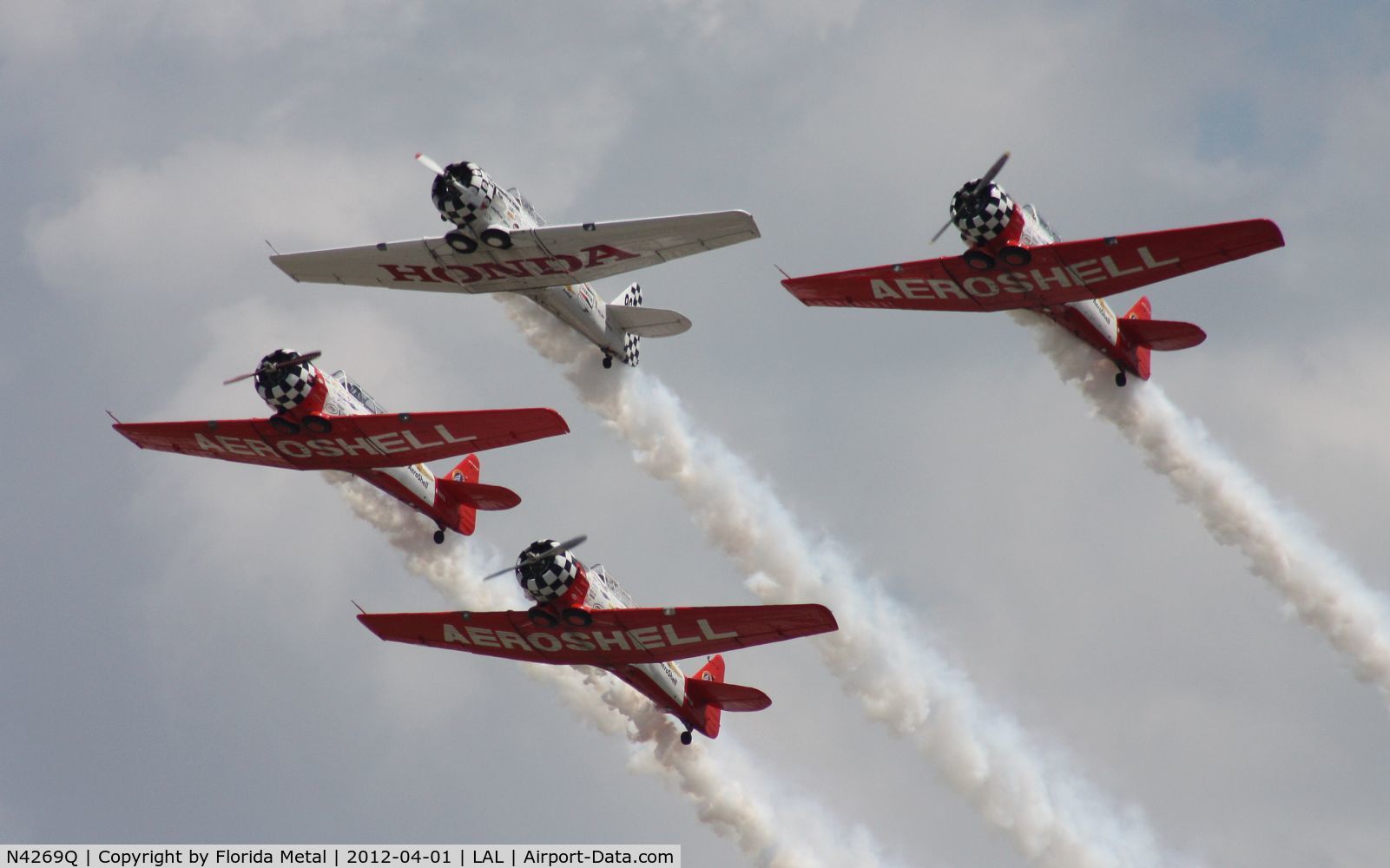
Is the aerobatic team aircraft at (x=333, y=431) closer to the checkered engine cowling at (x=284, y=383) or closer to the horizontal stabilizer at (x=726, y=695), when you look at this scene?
the checkered engine cowling at (x=284, y=383)

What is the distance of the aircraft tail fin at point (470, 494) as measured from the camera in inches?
2153

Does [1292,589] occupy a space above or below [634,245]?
below

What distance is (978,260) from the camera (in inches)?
1860

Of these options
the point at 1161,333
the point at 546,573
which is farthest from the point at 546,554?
the point at 1161,333

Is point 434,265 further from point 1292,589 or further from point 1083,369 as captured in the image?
point 1292,589

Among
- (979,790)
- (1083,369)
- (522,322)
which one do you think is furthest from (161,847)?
(1083,369)

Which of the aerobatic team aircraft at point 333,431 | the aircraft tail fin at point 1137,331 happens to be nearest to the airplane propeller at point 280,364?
the aerobatic team aircraft at point 333,431

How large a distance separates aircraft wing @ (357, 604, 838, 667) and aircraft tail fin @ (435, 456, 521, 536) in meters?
3.25

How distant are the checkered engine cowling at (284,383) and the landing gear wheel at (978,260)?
13.5m

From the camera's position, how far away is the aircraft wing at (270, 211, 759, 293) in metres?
48.6

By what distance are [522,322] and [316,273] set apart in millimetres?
4623

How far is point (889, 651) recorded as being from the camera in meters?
54.7

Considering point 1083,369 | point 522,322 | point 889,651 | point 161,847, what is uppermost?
point 522,322

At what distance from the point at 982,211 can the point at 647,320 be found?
33.1 feet
